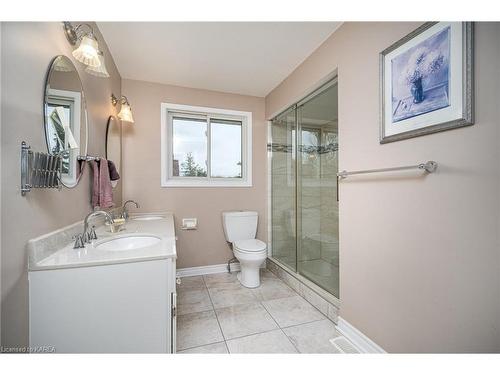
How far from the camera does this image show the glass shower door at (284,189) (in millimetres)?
2480

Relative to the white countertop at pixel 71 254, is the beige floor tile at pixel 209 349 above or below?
below

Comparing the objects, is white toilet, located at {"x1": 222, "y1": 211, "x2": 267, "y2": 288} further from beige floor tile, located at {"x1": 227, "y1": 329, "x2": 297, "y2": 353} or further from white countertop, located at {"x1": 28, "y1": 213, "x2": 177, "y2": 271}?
white countertop, located at {"x1": 28, "y1": 213, "x2": 177, "y2": 271}

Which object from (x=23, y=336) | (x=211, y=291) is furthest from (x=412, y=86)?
(x=211, y=291)

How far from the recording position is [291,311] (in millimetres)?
1828

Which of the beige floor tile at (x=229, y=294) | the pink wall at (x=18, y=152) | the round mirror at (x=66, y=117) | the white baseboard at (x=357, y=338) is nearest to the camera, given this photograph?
the pink wall at (x=18, y=152)

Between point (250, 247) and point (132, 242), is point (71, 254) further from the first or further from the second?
point (250, 247)

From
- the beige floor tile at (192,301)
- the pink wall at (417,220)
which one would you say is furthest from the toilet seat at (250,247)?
the pink wall at (417,220)

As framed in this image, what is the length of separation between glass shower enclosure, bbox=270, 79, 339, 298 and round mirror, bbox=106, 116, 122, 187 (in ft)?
5.85

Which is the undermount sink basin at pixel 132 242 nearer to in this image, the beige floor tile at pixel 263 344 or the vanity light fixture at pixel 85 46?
the beige floor tile at pixel 263 344

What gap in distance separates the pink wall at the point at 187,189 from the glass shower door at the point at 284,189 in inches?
5.9

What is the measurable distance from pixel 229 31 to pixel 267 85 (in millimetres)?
984

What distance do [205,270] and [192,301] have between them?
625 mm

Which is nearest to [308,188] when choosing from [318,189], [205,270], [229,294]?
[318,189]
